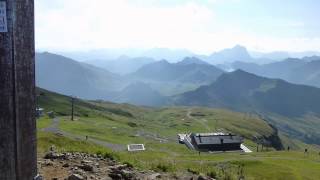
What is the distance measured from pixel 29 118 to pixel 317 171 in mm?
83174

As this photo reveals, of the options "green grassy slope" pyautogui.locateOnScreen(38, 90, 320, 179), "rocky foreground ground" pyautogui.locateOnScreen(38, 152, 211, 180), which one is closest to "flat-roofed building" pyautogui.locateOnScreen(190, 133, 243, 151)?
"green grassy slope" pyautogui.locateOnScreen(38, 90, 320, 179)

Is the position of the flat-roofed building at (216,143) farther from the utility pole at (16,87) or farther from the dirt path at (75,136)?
the utility pole at (16,87)

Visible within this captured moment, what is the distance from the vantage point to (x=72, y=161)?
2666 centimetres

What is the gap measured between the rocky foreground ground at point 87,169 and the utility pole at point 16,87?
20.3 ft

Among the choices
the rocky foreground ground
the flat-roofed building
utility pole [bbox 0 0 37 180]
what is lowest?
the flat-roofed building

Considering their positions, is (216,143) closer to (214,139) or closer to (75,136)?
(214,139)

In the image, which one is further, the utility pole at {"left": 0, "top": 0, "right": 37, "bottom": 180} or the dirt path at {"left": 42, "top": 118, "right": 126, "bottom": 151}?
the dirt path at {"left": 42, "top": 118, "right": 126, "bottom": 151}

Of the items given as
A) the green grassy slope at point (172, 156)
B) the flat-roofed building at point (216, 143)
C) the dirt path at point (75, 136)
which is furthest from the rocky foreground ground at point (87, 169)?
the flat-roofed building at point (216, 143)

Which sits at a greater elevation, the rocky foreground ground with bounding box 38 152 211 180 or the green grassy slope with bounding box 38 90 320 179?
the rocky foreground ground with bounding box 38 152 211 180

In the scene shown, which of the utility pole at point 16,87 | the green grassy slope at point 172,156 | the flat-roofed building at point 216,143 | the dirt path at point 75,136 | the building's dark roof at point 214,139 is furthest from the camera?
the building's dark roof at point 214,139

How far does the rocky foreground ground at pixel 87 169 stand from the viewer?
23.2 meters

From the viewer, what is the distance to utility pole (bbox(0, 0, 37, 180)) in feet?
46.7

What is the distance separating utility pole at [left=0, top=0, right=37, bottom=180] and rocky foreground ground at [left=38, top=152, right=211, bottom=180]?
6.18 metres

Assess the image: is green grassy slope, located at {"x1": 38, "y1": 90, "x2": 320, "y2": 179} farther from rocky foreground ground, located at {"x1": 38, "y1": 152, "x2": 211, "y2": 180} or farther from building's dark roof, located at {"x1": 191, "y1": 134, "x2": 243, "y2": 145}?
building's dark roof, located at {"x1": 191, "y1": 134, "x2": 243, "y2": 145}
